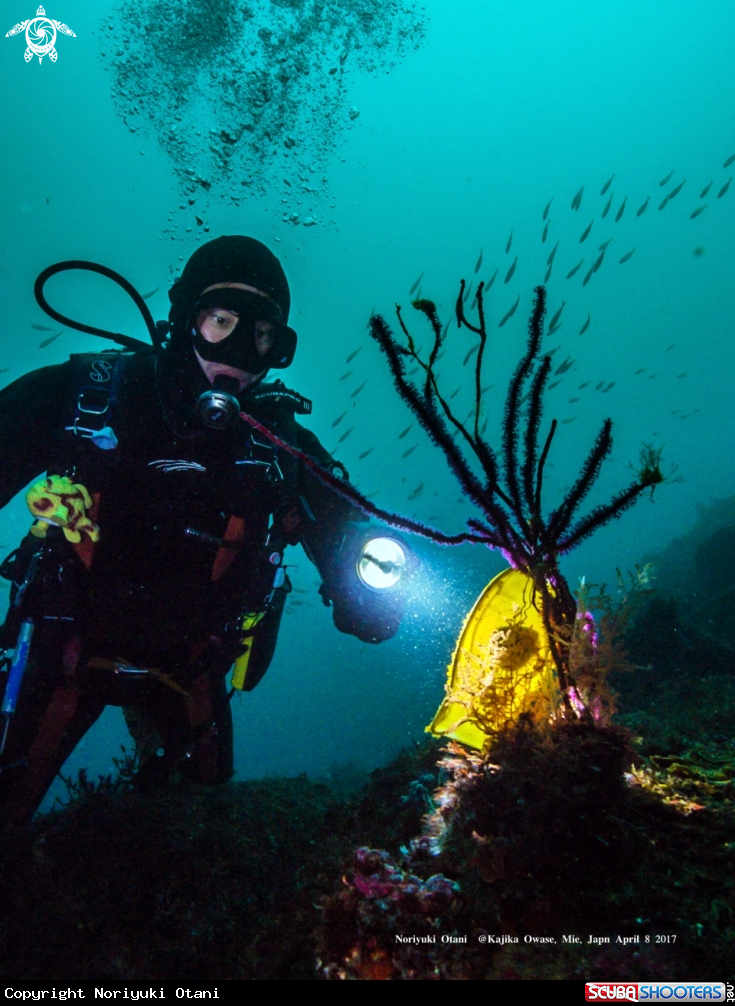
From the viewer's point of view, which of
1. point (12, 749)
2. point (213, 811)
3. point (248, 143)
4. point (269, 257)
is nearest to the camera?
point (12, 749)

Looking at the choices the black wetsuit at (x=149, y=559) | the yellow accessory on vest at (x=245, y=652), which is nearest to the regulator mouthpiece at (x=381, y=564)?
the black wetsuit at (x=149, y=559)

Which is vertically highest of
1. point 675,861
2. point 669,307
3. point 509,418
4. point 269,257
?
point 669,307

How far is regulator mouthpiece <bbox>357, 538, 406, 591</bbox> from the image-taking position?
3082mm

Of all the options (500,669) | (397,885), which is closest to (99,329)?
(500,669)

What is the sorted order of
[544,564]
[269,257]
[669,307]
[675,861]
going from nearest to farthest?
1. [675,861]
2. [544,564]
3. [269,257]
4. [669,307]

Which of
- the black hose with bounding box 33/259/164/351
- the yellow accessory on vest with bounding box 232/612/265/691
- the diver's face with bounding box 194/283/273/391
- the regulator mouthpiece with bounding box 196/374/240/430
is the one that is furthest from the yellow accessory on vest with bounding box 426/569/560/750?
the black hose with bounding box 33/259/164/351

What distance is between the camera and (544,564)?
2152 mm

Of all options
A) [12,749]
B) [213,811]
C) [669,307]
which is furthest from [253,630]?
[669,307]

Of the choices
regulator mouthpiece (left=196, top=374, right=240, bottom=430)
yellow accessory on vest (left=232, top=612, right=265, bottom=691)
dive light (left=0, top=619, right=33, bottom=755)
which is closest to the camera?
dive light (left=0, top=619, right=33, bottom=755)

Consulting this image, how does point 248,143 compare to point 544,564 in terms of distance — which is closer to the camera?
point 544,564

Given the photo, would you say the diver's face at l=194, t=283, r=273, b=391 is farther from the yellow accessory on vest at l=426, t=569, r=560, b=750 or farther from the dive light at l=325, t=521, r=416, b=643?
the yellow accessory on vest at l=426, t=569, r=560, b=750

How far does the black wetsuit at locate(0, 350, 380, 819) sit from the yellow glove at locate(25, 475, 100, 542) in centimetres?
9

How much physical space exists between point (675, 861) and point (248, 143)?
24.8 m

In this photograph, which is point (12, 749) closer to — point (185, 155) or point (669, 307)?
point (185, 155)
